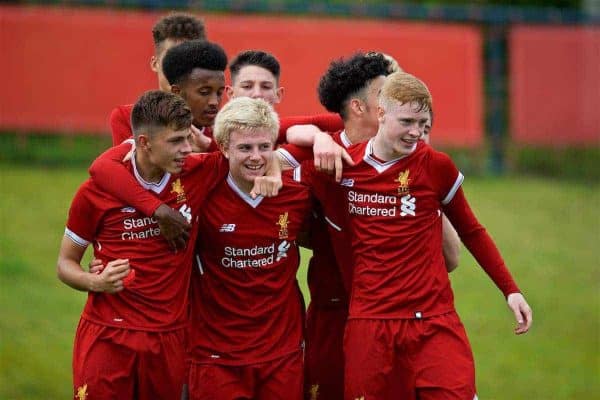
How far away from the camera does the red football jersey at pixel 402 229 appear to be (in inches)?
243

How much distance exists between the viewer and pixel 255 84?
24.0 feet

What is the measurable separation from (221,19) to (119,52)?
143 cm

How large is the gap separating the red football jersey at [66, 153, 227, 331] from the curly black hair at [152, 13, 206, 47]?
6.17ft

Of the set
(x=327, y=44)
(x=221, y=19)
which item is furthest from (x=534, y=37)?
(x=221, y=19)

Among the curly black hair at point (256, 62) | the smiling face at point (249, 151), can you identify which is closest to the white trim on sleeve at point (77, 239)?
the smiling face at point (249, 151)

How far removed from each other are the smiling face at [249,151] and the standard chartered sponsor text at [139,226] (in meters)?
0.48

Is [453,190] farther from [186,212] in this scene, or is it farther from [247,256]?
[186,212]

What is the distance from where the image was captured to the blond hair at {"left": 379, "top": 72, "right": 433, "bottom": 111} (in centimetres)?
611

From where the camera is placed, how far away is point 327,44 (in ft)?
58.3

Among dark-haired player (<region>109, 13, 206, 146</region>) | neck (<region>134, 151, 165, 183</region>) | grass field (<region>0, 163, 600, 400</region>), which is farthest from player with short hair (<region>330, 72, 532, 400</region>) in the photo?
grass field (<region>0, 163, 600, 400</region>)

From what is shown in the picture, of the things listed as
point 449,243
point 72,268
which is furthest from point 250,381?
point 449,243

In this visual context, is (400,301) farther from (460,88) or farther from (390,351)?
(460,88)

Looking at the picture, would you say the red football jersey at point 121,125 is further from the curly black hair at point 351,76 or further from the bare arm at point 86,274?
the curly black hair at point 351,76

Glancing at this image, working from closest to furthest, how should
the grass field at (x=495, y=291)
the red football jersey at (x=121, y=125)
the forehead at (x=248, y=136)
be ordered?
the forehead at (x=248, y=136), the red football jersey at (x=121, y=125), the grass field at (x=495, y=291)
